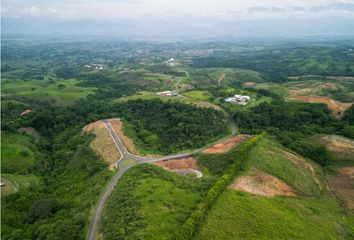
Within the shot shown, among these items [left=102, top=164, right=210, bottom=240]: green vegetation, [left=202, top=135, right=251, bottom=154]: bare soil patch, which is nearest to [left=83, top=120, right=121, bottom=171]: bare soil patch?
[left=102, top=164, right=210, bottom=240]: green vegetation

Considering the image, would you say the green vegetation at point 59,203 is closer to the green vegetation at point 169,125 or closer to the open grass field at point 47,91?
the green vegetation at point 169,125

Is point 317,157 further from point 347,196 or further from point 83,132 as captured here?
point 83,132

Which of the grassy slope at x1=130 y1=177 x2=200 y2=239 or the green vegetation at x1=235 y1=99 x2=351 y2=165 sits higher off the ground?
the grassy slope at x1=130 y1=177 x2=200 y2=239

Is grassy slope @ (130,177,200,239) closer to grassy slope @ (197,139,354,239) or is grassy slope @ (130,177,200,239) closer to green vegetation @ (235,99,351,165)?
grassy slope @ (197,139,354,239)

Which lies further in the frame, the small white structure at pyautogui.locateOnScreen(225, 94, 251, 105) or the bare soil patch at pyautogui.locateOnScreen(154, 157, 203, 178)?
the small white structure at pyautogui.locateOnScreen(225, 94, 251, 105)

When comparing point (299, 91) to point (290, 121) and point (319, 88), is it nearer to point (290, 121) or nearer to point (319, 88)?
point (319, 88)

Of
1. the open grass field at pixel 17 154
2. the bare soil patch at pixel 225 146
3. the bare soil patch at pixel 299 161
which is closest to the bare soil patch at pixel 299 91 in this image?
the bare soil patch at pixel 225 146
